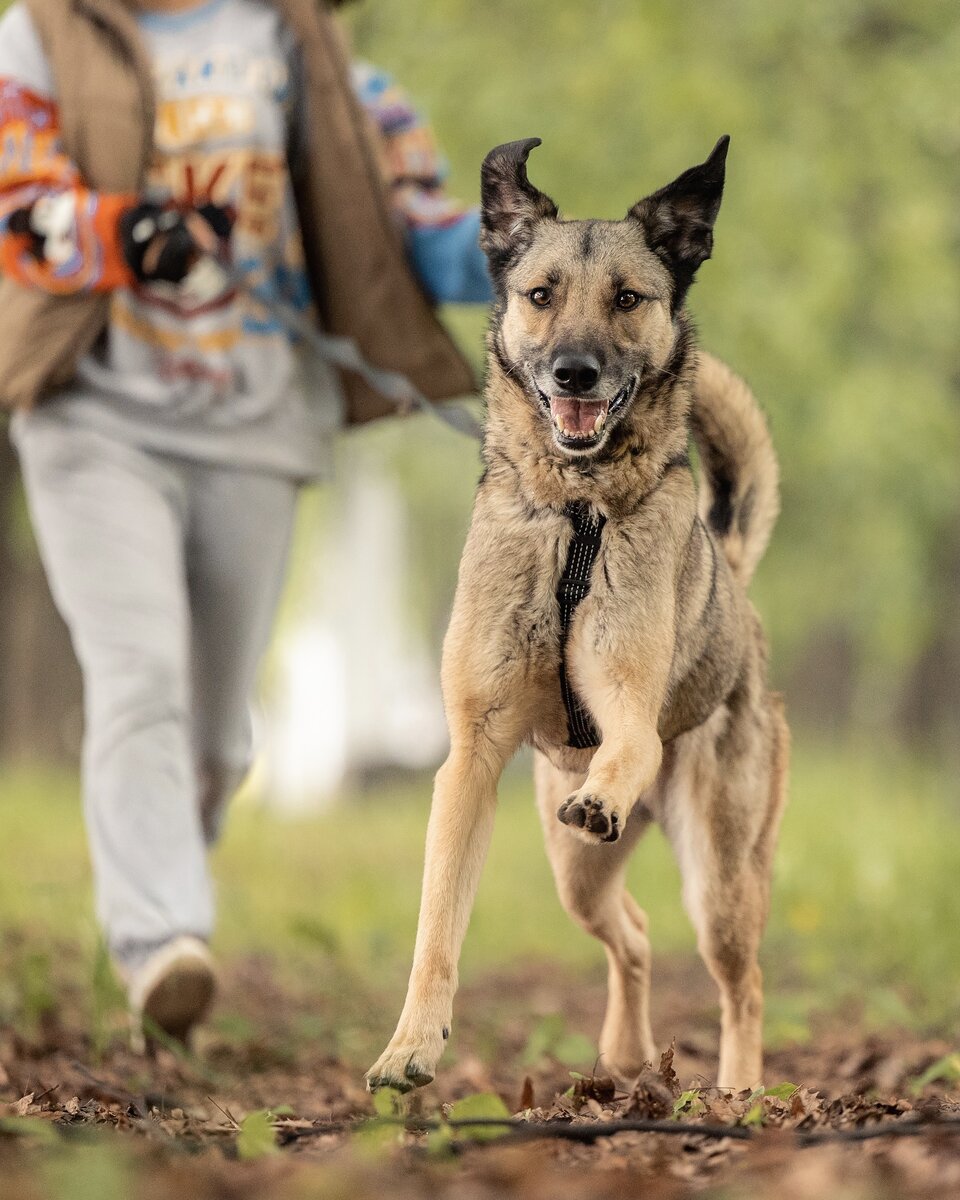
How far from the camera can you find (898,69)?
11391mm

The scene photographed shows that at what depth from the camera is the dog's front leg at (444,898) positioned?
2953 millimetres

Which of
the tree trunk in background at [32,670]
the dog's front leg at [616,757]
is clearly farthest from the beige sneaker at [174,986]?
the tree trunk in background at [32,670]

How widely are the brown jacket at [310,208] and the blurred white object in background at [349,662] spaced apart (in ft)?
35.1

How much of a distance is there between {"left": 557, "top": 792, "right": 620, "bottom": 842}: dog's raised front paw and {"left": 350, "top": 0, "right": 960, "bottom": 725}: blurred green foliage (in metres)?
6.44

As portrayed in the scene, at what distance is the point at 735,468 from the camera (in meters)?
4.16

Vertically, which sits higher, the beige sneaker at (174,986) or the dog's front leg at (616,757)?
the dog's front leg at (616,757)

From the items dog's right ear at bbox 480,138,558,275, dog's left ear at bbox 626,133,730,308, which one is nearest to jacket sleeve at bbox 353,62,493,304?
dog's right ear at bbox 480,138,558,275

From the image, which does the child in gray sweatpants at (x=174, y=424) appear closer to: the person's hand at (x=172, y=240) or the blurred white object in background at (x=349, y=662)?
the person's hand at (x=172, y=240)

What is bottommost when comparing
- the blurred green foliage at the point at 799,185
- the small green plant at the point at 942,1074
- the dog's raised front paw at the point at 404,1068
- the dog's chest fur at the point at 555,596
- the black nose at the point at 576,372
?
the small green plant at the point at 942,1074

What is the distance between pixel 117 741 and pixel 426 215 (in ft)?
5.99

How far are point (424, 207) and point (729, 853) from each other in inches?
88.8

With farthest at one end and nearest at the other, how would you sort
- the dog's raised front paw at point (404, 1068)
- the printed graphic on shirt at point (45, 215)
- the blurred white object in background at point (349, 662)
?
1. the blurred white object in background at point (349, 662)
2. the printed graphic on shirt at point (45, 215)
3. the dog's raised front paw at point (404, 1068)

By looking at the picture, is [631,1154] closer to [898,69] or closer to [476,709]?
[476,709]

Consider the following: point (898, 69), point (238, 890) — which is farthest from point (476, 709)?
point (898, 69)
